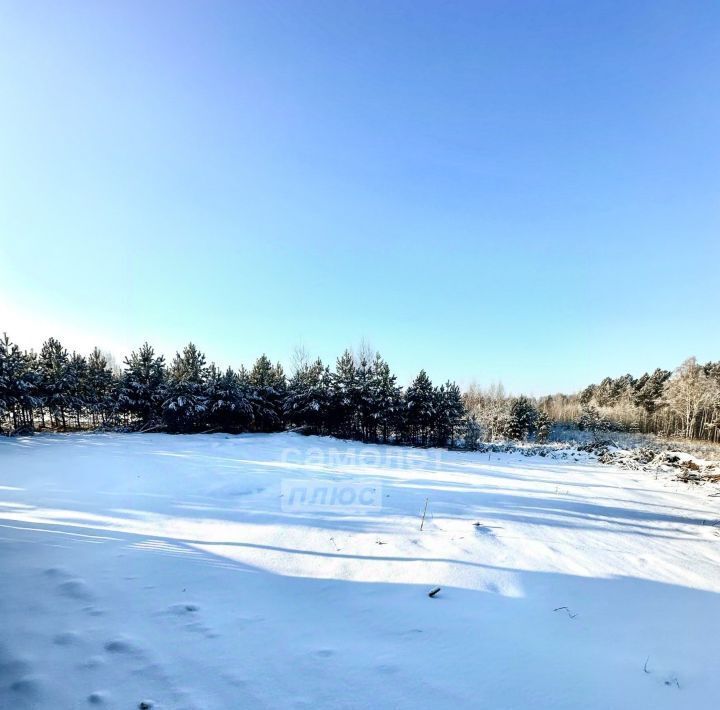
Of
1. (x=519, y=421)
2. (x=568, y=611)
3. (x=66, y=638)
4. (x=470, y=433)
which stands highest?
(x=66, y=638)

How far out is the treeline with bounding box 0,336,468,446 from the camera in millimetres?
23656

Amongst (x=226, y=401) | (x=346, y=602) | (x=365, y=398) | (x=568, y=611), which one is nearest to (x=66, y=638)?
(x=346, y=602)

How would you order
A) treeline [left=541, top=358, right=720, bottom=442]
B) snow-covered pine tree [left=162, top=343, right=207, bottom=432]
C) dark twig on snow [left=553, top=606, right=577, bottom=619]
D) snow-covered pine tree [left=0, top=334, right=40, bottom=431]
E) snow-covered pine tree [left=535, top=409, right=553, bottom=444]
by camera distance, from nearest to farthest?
dark twig on snow [left=553, top=606, right=577, bottom=619], snow-covered pine tree [left=0, top=334, right=40, bottom=431], snow-covered pine tree [left=162, top=343, right=207, bottom=432], snow-covered pine tree [left=535, top=409, right=553, bottom=444], treeline [left=541, top=358, right=720, bottom=442]

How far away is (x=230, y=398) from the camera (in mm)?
23875

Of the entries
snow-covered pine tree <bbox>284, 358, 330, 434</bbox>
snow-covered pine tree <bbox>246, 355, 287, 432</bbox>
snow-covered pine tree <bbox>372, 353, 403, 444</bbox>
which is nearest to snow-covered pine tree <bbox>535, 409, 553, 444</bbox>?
snow-covered pine tree <bbox>372, 353, 403, 444</bbox>

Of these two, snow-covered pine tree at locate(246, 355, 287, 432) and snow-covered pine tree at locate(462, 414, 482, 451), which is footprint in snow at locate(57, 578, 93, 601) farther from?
snow-covered pine tree at locate(462, 414, 482, 451)

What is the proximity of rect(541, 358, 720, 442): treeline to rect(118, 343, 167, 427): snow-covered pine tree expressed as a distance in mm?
48834

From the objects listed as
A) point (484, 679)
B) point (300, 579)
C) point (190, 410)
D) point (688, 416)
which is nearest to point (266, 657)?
point (300, 579)

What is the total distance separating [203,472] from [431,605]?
8660mm

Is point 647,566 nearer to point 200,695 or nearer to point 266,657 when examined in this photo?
point 266,657

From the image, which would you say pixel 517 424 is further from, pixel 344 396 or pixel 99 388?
pixel 99 388

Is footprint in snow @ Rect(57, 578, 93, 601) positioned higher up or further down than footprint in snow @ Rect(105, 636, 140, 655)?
further down

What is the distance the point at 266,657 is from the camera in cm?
299

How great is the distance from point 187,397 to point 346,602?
22.5 metres
